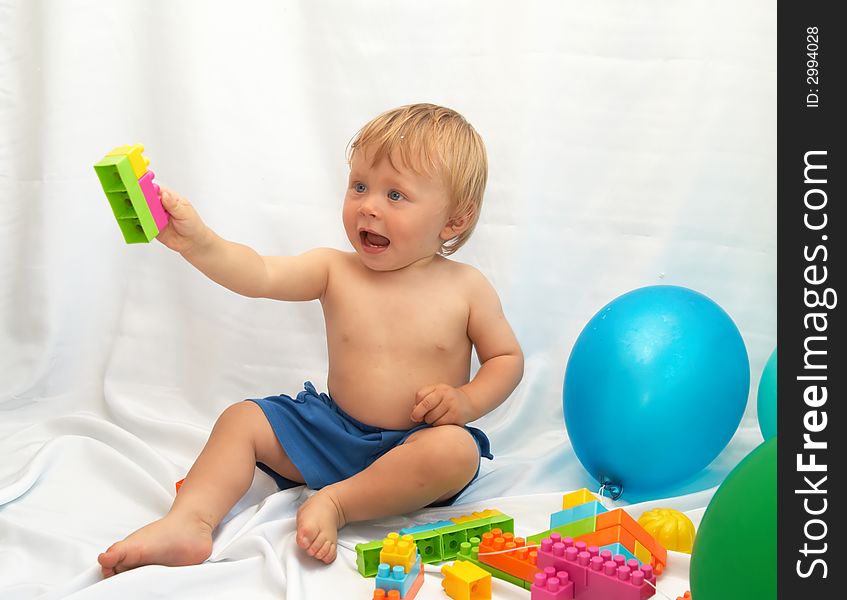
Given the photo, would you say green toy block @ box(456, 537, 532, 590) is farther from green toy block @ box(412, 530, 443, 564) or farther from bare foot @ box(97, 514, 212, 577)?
bare foot @ box(97, 514, 212, 577)

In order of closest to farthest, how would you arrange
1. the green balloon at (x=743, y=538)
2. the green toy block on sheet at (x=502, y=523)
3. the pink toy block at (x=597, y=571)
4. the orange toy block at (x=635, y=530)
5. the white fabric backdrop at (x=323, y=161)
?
the green balloon at (x=743, y=538) → the pink toy block at (x=597, y=571) → the orange toy block at (x=635, y=530) → the green toy block on sheet at (x=502, y=523) → the white fabric backdrop at (x=323, y=161)

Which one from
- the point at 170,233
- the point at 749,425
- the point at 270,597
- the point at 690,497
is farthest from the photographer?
the point at 749,425

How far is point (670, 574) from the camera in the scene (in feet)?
3.93

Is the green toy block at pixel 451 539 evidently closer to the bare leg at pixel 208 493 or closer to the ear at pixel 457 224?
the bare leg at pixel 208 493

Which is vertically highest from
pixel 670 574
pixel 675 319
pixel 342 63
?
pixel 342 63

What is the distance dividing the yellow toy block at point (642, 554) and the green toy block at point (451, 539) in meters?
0.20

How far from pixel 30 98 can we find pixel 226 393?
1.98 ft

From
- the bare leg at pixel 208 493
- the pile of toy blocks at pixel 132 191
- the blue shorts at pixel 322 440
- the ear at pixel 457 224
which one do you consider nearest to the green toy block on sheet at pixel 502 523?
the blue shorts at pixel 322 440

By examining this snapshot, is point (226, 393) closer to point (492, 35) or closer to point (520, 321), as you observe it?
point (520, 321)

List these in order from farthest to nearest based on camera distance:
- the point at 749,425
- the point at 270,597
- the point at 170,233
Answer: the point at 749,425, the point at 170,233, the point at 270,597

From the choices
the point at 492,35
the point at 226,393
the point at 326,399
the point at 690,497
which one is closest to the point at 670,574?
the point at 690,497

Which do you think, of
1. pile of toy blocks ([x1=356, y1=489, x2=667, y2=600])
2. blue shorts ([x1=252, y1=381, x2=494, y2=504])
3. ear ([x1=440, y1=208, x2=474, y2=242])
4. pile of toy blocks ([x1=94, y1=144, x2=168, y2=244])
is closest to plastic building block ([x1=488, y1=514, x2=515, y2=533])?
pile of toy blocks ([x1=356, y1=489, x2=667, y2=600])

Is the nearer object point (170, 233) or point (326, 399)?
point (170, 233)

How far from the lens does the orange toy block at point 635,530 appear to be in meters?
1.18
